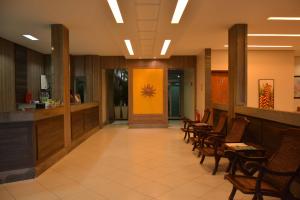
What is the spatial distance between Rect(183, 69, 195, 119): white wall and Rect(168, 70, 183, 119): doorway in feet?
2.64

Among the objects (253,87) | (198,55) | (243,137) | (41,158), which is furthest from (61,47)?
(253,87)

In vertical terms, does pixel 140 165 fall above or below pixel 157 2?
below

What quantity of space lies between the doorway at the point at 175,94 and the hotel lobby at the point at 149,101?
3651mm

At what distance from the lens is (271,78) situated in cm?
945

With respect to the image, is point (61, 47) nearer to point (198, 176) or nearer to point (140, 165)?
point (140, 165)

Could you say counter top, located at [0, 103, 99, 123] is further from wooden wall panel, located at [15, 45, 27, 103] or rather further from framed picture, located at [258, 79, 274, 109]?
framed picture, located at [258, 79, 274, 109]

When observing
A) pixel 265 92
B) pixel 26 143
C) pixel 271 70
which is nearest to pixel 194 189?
pixel 26 143

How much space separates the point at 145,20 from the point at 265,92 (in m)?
6.31

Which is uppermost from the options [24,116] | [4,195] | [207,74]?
[207,74]

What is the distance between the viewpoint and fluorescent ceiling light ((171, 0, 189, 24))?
4117 mm

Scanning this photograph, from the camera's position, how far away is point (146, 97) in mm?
11078

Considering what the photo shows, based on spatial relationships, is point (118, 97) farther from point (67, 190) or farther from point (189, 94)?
point (67, 190)

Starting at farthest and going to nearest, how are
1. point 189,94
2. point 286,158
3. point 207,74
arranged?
1. point 189,94
2. point 207,74
3. point 286,158

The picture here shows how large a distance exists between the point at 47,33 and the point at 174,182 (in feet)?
17.5
